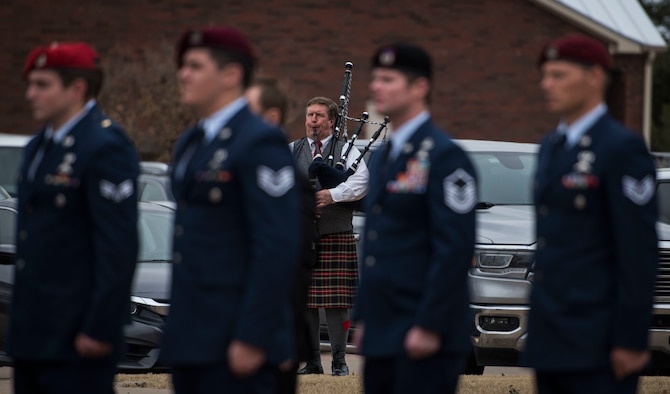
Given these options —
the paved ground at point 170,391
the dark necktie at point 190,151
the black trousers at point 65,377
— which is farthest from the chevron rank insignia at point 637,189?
the paved ground at point 170,391

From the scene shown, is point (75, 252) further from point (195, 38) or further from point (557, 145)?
point (557, 145)

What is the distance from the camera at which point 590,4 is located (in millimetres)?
30812

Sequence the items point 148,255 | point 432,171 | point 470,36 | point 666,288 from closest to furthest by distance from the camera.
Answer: point 432,171, point 666,288, point 148,255, point 470,36

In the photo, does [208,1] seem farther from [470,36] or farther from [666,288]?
[666,288]

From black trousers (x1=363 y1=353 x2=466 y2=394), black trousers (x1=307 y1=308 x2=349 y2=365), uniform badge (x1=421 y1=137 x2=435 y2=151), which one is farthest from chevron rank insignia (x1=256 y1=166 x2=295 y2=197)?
black trousers (x1=307 y1=308 x2=349 y2=365)

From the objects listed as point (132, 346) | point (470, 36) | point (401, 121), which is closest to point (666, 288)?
point (132, 346)

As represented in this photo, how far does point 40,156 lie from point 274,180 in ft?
3.96

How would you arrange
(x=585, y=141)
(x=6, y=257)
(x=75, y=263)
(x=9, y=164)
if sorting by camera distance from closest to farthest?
(x=585, y=141), (x=75, y=263), (x=6, y=257), (x=9, y=164)

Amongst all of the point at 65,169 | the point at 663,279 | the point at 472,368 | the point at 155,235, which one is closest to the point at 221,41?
the point at 65,169

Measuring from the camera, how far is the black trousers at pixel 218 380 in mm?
4742

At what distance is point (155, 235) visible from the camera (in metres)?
11.6

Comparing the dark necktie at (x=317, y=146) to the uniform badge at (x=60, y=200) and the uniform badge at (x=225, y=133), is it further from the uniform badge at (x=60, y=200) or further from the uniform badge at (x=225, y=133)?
the uniform badge at (x=225, y=133)

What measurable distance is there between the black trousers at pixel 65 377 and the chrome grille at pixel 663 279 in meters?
5.56

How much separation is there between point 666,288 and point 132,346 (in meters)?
Answer: 3.84
